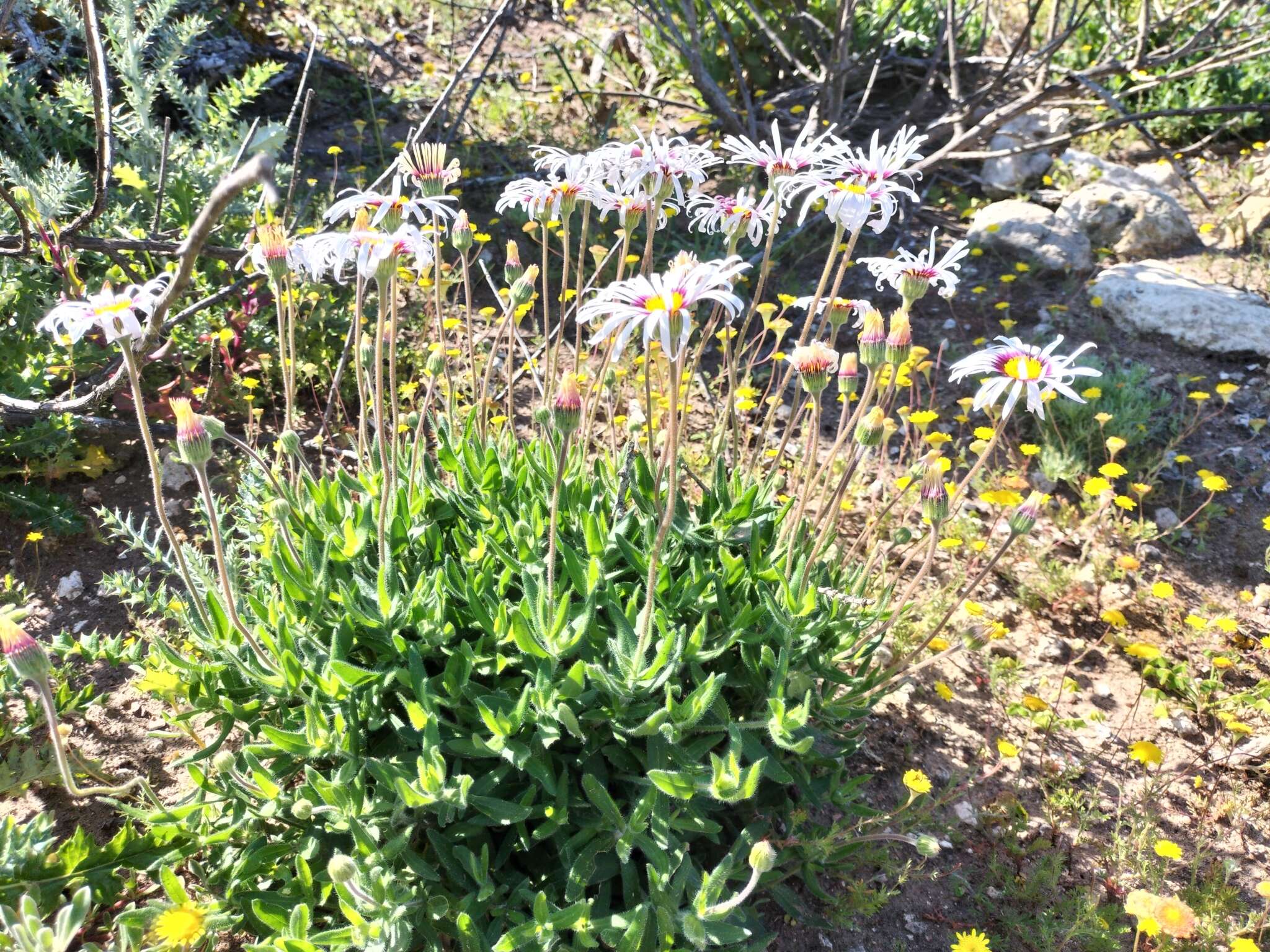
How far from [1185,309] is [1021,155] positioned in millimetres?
1895

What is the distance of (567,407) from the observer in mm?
1790

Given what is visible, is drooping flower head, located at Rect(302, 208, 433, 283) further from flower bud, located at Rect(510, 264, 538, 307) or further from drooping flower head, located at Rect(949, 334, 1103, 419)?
drooping flower head, located at Rect(949, 334, 1103, 419)

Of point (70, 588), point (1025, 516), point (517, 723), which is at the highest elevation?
point (1025, 516)

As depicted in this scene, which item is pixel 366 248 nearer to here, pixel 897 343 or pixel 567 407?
pixel 567 407

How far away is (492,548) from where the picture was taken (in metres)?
2.39

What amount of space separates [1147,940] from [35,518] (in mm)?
3826

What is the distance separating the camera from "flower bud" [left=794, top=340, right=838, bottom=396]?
6.68 ft

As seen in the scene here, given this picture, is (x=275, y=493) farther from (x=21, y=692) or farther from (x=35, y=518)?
(x=35, y=518)

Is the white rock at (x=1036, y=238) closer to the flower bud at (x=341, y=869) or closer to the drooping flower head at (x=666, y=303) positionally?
the drooping flower head at (x=666, y=303)

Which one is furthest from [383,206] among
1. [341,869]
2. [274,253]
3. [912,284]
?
[341,869]

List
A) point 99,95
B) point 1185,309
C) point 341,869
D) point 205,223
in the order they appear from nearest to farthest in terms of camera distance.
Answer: point 205,223 < point 341,869 < point 99,95 < point 1185,309

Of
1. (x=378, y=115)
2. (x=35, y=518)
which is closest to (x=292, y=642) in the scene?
(x=35, y=518)

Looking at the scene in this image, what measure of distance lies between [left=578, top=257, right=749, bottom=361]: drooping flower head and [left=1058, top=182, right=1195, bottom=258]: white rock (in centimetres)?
484

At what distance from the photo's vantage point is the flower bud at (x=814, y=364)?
2.04 m
